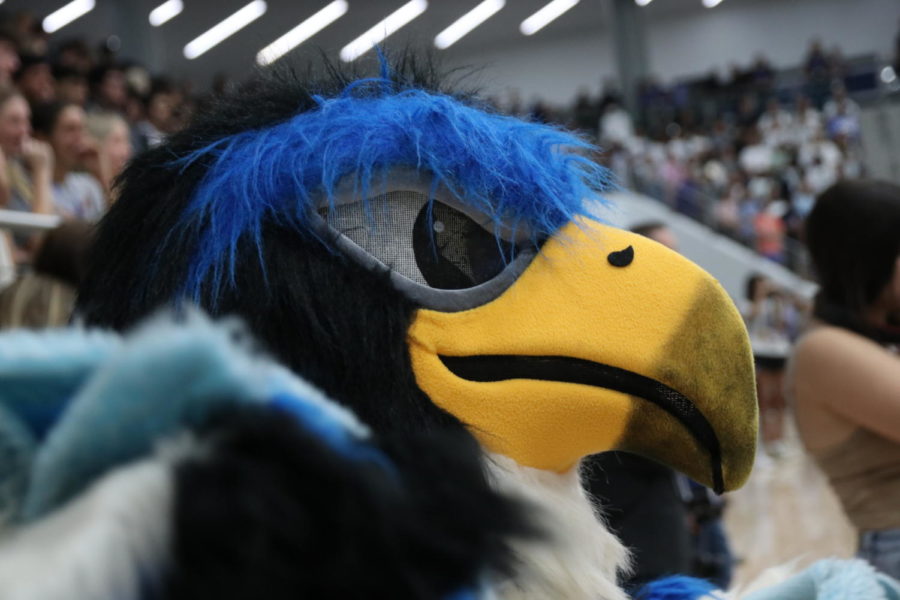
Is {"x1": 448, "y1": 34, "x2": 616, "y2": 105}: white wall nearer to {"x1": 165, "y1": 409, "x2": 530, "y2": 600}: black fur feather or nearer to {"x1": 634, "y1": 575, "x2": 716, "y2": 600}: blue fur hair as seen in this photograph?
{"x1": 634, "y1": 575, "x2": 716, "y2": 600}: blue fur hair

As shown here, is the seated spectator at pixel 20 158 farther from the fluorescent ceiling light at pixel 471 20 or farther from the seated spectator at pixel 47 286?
the fluorescent ceiling light at pixel 471 20

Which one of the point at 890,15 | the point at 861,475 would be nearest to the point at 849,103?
the point at 890,15

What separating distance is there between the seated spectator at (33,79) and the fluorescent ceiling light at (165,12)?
862 cm

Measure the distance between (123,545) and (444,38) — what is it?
51.5ft

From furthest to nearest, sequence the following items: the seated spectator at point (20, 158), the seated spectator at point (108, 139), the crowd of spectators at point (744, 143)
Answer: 1. the crowd of spectators at point (744, 143)
2. the seated spectator at point (108, 139)
3. the seated spectator at point (20, 158)

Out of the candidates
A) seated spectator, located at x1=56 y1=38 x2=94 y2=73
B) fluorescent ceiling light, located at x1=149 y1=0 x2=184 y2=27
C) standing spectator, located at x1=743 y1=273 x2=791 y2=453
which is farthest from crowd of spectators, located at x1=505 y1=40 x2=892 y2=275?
seated spectator, located at x1=56 y1=38 x2=94 y2=73

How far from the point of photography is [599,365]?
0.73 metres

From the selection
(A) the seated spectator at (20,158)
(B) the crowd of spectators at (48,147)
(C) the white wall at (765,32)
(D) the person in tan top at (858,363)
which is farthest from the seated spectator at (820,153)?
(D) the person in tan top at (858,363)

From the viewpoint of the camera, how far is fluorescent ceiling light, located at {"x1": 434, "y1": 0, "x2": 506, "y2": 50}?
15.2 metres

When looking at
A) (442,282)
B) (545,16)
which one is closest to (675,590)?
(442,282)

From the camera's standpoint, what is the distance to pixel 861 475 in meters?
1.49

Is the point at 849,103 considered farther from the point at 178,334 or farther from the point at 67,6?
the point at 178,334

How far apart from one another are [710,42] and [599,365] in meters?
17.1

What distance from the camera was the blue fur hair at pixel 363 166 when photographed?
70cm
